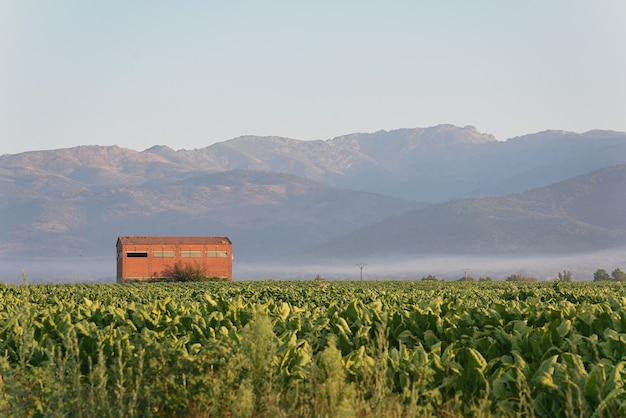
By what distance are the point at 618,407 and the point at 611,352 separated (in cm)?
275

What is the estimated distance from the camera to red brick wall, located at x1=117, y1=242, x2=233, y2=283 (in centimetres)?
9606

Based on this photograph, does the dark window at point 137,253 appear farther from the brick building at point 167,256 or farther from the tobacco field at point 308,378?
the tobacco field at point 308,378

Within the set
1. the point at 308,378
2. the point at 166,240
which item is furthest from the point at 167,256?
the point at 308,378

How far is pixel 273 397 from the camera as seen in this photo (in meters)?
9.77

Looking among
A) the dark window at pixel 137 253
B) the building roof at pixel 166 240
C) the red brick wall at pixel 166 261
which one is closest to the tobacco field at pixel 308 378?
the red brick wall at pixel 166 261

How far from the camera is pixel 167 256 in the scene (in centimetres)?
9781

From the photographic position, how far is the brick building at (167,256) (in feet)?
316

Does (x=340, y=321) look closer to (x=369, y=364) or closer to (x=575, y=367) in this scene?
(x=369, y=364)

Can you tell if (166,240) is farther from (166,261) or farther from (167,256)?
(166,261)

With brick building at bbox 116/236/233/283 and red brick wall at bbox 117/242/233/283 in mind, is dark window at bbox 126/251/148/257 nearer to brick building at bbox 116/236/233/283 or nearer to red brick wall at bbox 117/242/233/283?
brick building at bbox 116/236/233/283

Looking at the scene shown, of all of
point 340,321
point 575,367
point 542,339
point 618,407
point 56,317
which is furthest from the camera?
point 56,317

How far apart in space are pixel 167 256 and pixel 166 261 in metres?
0.59

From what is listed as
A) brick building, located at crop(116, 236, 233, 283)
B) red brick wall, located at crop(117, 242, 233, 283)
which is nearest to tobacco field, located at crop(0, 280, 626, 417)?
red brick wall, located at crop(117, 242, 233, 283)

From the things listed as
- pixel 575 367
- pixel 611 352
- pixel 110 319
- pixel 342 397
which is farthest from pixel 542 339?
pixel 110 319
